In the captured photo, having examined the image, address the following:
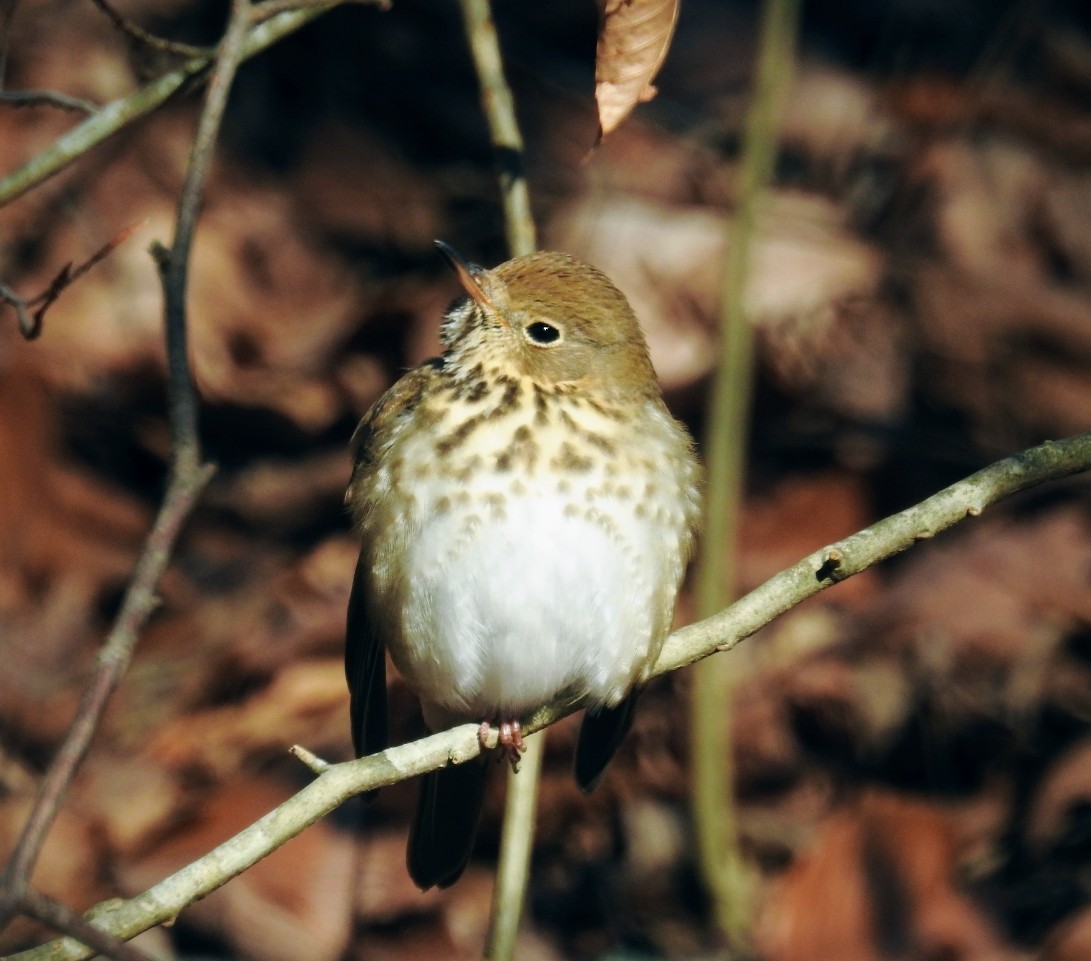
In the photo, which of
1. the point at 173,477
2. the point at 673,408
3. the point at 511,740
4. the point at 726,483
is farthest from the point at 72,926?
the point at 673,408

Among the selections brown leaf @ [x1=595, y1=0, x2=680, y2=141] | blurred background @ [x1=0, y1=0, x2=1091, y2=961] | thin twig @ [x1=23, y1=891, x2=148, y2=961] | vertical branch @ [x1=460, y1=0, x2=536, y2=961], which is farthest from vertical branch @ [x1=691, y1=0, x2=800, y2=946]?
thin twig @ [x1=23, y1=891, x2=148, y2=961]

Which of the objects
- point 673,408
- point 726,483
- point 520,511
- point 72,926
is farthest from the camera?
point 673,408

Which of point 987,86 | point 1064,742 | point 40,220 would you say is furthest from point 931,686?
point 40,220

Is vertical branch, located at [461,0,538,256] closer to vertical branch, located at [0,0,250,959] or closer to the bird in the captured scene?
the bird

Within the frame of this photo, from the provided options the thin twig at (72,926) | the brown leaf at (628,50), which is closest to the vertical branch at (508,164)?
the brown leaf at (628,50)

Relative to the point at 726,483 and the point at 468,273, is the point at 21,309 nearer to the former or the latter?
the point at 468,273
